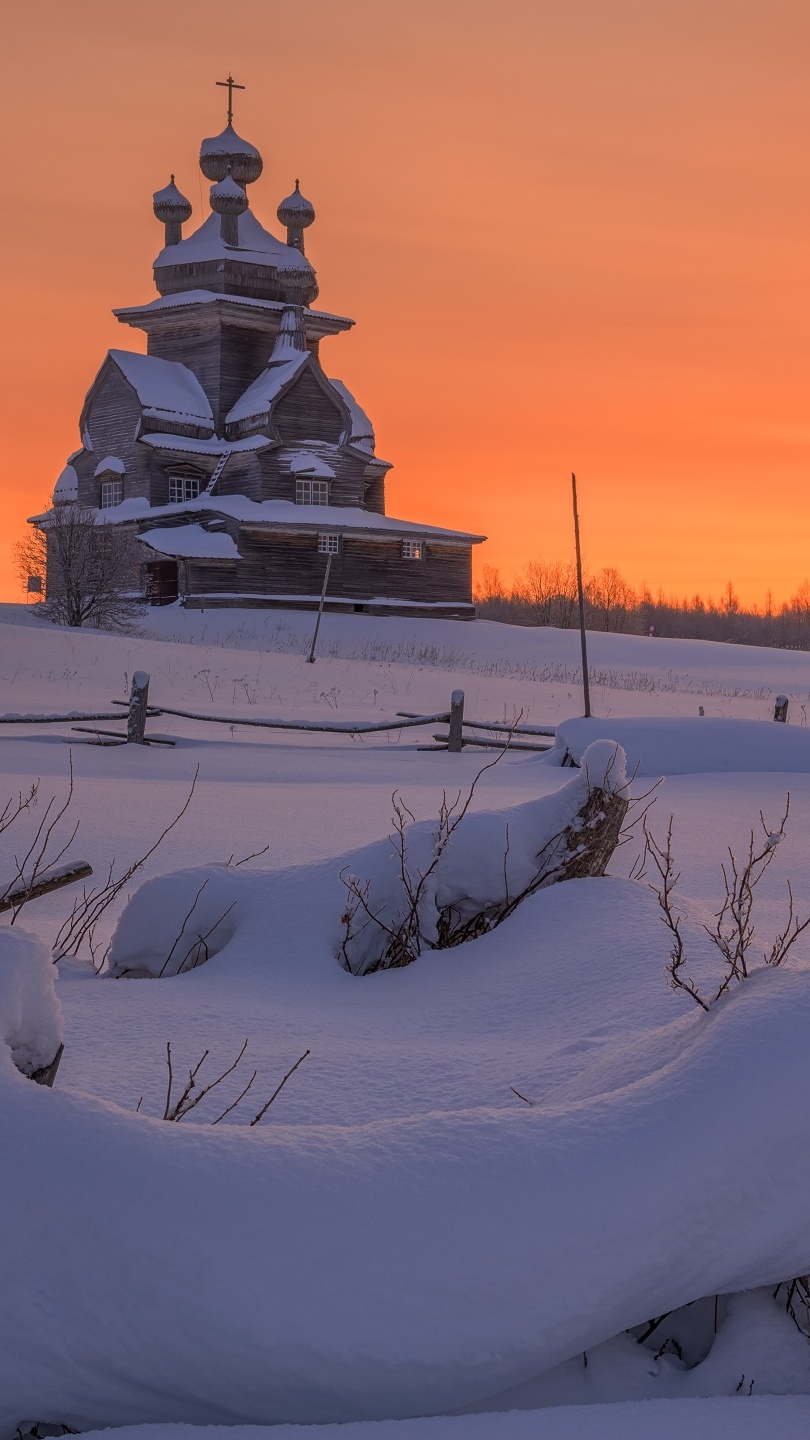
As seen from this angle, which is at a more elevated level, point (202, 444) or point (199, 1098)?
point (202, 444)

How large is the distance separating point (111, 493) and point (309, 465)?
341 inches

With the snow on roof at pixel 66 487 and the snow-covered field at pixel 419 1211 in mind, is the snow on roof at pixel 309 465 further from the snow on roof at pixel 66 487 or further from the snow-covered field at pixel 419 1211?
the snow-covered field at pixel 419 1211

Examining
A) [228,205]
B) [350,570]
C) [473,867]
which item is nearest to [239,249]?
[228,205]

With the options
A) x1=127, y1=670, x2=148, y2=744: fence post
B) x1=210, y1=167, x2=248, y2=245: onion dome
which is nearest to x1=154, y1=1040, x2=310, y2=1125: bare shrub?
x1=127, y1=670, x2=148, y2=744: fence post

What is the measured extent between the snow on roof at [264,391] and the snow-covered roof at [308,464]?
6.44 feet

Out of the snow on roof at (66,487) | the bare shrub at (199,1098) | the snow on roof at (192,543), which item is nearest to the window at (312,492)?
the snow on roof at (192,543)

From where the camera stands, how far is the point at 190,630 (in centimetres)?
3834

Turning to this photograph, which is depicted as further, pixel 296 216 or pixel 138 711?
pixel 296 216

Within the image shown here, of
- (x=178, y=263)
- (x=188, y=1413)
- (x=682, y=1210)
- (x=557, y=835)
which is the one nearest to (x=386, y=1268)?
(x=188, y=1413)

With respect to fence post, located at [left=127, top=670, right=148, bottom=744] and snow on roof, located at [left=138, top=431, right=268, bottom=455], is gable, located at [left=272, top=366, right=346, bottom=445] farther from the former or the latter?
fence post, located at [left=127, top=670, right=148, bottom=744]

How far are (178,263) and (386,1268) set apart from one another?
49.1 m

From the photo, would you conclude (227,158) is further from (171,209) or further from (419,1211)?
(419,1211)

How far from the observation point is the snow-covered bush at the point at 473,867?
5078mm

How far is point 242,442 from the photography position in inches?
1777
